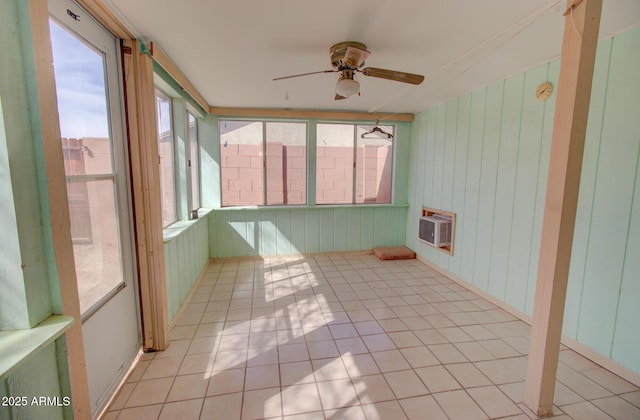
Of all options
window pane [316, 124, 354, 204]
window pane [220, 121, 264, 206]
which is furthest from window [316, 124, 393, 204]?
window pane [220, 121, 264, 206]

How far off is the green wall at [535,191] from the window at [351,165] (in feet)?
2.67

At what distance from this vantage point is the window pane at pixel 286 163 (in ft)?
14.8

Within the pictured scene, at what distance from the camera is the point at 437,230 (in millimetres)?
3787

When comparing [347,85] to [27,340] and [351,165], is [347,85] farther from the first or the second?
[351,165]

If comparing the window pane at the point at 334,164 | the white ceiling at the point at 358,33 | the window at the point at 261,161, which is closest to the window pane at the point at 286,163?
the window at the point at 261,161

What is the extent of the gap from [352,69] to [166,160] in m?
2.10

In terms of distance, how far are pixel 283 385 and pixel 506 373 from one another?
153 centimetres

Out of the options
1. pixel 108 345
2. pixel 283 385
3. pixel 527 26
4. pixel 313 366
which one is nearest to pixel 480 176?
pixel 527 26

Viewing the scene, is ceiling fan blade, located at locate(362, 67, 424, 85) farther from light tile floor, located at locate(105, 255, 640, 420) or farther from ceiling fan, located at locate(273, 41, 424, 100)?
light tile floor, located at locate(105, 255, 640, 420)

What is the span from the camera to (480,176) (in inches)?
126

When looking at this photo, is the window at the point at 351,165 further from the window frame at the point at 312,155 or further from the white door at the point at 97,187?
the white door at the point at 97,187

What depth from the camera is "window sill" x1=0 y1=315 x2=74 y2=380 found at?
2.86ft

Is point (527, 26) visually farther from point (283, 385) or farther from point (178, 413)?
point (178, 413)

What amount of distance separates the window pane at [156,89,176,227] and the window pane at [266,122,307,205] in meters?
1.61
